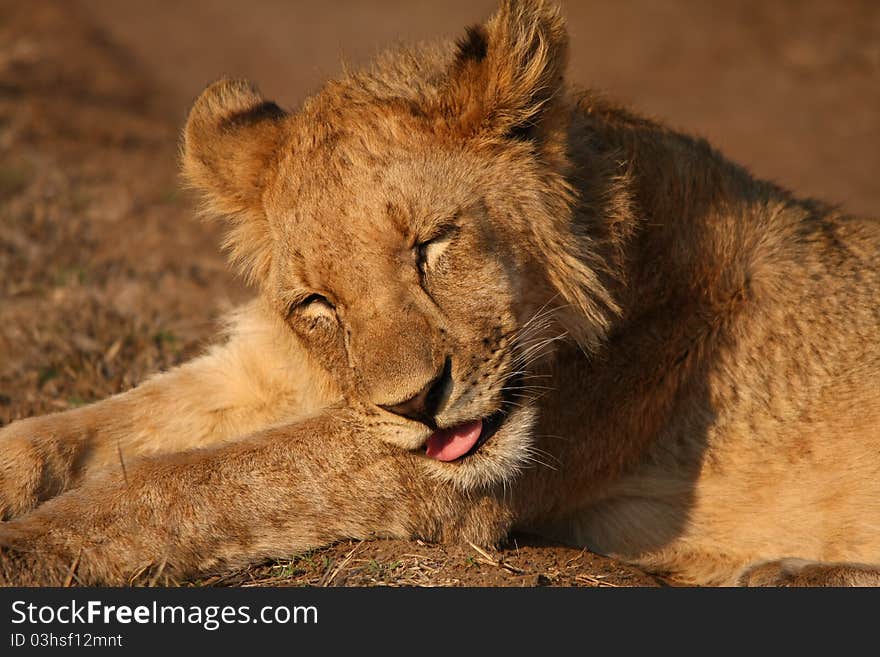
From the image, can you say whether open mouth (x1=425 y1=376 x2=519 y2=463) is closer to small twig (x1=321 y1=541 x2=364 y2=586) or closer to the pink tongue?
the pink tongue

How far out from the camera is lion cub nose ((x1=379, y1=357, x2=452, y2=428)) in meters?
3.57

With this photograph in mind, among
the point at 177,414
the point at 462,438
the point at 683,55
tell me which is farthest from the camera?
the point at 683,55

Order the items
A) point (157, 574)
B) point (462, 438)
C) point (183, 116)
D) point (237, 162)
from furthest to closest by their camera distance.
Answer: point (183, 116)
point (237, 162)
point (157, 574)
point (462, 438)

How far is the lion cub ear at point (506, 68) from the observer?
4047mm

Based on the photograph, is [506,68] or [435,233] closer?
[435,233]

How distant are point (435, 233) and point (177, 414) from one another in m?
1.78

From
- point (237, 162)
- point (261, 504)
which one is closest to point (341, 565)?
point (261, 504)

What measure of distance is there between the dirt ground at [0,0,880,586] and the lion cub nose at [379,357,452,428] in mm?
680

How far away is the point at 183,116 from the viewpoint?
227 inches

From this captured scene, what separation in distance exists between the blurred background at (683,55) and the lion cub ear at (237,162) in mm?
8654

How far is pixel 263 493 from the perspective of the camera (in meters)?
4.17

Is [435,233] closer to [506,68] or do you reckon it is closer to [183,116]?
[506,68]

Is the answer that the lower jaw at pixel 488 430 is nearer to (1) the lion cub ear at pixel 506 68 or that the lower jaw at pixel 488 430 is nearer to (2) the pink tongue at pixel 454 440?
(2) the pink tongue at pixel 454 440

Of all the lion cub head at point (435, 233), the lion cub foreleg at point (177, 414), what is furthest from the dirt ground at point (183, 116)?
the lion cub foreleg at point (177, 414)
